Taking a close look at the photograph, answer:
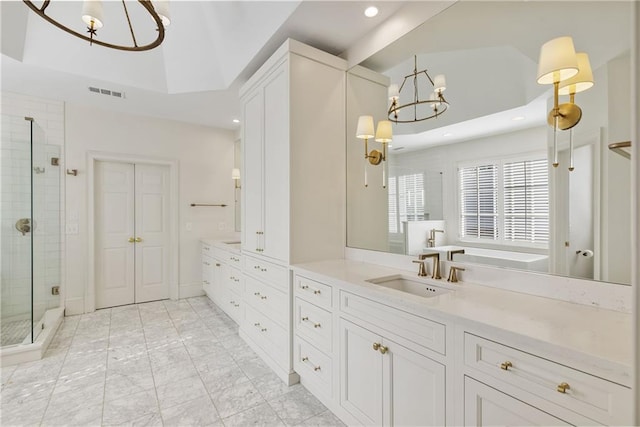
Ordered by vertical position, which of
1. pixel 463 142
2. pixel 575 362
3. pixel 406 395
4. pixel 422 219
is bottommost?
pixel 406 395

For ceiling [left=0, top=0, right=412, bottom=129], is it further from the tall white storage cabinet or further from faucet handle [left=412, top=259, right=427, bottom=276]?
faucet handle [left=412, top=259, right=427, bottom=276]

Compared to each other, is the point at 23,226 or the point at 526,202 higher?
the point at 526,202

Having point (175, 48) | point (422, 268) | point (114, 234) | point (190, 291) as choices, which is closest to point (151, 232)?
point (114, 234)

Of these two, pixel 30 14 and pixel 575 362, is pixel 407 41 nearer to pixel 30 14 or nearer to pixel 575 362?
pixel 575 362

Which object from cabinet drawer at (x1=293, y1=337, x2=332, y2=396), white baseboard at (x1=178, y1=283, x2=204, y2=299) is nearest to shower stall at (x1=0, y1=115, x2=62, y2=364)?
white baseboard at (x1=178, y1=283, x2=204, y2=299)

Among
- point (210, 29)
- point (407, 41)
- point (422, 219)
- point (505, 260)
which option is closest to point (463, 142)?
point (422, 219)

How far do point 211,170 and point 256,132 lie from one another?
7.99 feet

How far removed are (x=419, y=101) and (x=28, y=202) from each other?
3.93 meters

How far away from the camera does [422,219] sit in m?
2.04

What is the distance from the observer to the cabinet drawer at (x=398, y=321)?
1257 millimetres

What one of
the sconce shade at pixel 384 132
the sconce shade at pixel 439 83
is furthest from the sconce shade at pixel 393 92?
the sconce shade at pixel 439 83

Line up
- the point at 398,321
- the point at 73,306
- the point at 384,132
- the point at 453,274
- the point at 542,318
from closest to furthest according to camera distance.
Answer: the point at 542,318 < the point at 398,321 < the point at 453,274 < the point at 384,132 < the point at 73,306

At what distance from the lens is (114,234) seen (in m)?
4.13

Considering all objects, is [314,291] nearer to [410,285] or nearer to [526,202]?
[410,285]
